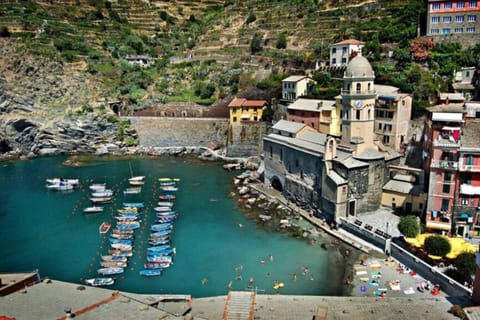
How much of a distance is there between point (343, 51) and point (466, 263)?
110 feet

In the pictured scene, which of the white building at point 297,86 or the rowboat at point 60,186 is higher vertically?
the white building at point 297,86

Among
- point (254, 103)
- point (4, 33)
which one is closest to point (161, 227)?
point (254, 103)

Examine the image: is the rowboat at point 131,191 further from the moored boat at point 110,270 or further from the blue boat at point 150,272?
the blue boat at point 150,272

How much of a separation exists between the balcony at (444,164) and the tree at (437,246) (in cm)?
467

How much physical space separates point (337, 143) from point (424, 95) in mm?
10299

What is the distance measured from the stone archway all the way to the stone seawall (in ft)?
55.0

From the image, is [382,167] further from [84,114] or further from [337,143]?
[84,114]

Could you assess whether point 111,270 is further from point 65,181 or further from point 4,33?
point 4,33

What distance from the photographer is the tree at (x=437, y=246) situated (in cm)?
2658

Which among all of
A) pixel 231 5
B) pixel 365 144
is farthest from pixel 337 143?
pixel 231 5

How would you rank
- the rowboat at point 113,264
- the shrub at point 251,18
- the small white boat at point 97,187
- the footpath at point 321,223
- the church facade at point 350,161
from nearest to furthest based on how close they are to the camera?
the rowboat at point 113,264 < the footpath at point 321,223 < the church facade at point 350,161 < the small white boat at point 97,187 < the shrub at point 251,18

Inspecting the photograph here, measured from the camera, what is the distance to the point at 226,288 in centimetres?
2728

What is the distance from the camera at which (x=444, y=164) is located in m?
29.2

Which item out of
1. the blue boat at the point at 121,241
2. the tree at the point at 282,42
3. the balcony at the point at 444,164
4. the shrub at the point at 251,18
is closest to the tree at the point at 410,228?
the balcony at the point at 444,164
